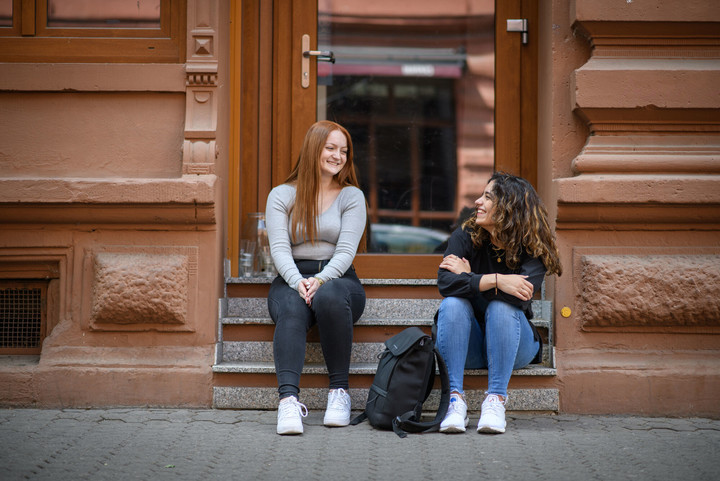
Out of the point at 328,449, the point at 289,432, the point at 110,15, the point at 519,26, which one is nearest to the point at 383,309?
the point at 289,432

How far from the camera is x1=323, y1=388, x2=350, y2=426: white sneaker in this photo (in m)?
→ 4.00

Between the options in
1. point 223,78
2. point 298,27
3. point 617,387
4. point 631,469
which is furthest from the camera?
point 298,27

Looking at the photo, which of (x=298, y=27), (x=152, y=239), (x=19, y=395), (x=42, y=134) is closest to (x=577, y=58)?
(x=298, y=27)

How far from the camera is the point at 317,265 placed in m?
4.50

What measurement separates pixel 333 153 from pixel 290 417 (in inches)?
63.3

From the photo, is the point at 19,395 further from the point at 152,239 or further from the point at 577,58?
the point at 577,58

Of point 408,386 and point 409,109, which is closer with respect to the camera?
point 408,386

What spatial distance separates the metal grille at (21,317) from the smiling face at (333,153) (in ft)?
6.41

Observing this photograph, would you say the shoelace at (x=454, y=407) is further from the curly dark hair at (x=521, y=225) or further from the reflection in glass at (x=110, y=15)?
the reflection in glass at (x=110, y=15)

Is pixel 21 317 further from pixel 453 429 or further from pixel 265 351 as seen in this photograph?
pixel 453 429

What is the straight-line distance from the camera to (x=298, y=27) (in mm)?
5316

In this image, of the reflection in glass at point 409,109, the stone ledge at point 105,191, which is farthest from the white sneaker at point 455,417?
the stone ledge at point 105,191

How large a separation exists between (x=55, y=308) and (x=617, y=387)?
11.2ft

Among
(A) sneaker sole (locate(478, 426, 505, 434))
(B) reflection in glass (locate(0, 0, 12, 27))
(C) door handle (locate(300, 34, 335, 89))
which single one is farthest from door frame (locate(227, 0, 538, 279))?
(A) sneaker sole (locate(478, 426, 505, 434))
